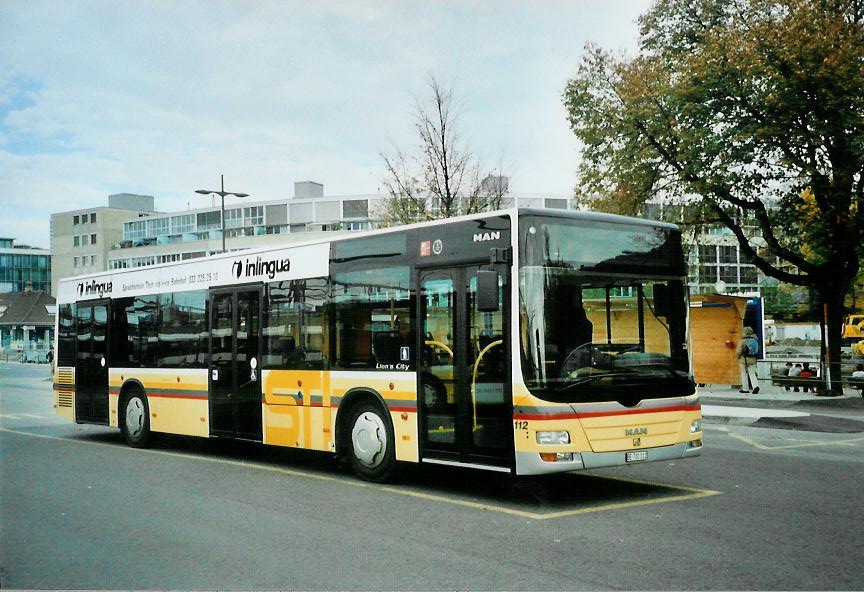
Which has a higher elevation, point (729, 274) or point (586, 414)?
point (729, 274)

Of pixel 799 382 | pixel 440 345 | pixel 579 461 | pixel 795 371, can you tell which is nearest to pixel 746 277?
pixel 795 371

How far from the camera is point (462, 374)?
31.6 feet

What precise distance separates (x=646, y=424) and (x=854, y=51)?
1597 centimetres

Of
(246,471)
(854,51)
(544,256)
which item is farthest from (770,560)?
(854,51)

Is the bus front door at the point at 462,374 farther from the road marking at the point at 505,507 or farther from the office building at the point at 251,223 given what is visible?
the office building at the point at 251,223

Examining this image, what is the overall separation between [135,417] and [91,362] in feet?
6.13

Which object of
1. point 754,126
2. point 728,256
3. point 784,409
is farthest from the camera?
point 728,256

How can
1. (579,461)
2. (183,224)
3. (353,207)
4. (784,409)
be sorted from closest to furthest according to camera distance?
(579,461)
(784,409)
(353,207)
(183,224)

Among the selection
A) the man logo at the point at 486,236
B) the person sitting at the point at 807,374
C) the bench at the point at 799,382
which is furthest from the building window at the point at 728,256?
the man logo at the point at 486,236

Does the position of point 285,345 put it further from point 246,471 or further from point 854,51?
point 854,51

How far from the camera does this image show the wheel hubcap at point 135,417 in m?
15.2

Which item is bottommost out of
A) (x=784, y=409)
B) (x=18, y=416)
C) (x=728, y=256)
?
(x=784, y=409)

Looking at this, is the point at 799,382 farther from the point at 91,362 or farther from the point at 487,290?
the point at 487,290

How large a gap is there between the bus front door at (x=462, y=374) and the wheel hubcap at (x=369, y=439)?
798 mm
